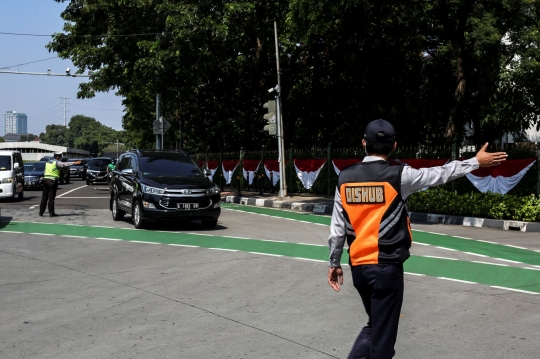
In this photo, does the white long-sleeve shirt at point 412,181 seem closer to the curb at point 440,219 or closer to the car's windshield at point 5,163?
the curb at point 440,219

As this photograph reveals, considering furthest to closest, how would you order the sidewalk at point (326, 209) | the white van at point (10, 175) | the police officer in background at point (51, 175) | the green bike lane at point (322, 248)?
the white van at point (10, 175) → the police officer in background at point (51, 175) → the sidewalk at point (326, 209) → the green bike lane at point (322, 248)

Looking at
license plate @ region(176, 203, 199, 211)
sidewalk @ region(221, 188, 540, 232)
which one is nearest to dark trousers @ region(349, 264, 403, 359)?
license plate @ region(176, 203, 199, 211)

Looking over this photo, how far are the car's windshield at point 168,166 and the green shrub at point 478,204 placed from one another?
652cm

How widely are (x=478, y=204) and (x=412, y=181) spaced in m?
14.0

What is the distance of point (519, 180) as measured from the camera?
16.9 m

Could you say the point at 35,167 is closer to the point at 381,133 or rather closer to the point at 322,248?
the point at 322,248

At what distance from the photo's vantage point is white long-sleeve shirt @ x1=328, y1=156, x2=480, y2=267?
13.1ft

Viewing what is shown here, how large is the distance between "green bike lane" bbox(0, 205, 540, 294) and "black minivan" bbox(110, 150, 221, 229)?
515mm

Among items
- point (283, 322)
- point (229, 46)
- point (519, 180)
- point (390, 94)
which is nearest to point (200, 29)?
point (229, 46)

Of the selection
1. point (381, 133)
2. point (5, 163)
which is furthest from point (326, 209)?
point (381, 133)

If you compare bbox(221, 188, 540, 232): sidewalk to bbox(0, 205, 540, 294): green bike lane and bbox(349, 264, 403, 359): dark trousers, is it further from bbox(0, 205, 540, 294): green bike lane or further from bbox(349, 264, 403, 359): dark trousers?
bbox(349, 264, 403, 359): dark trousers

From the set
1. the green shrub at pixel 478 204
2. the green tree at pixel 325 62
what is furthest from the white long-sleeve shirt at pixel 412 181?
the green tree at pixel 325 62

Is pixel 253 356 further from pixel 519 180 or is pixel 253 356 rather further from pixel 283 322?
pixel 519 180

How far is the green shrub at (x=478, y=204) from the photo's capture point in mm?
16000
